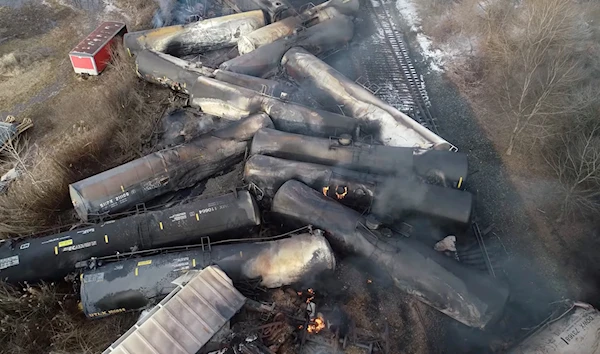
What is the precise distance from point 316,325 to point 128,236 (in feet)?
18.9

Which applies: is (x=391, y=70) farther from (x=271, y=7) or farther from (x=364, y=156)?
(x=364, y=156)

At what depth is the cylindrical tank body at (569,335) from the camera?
32.2 feet

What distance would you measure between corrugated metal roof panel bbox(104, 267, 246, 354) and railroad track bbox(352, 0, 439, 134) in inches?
407

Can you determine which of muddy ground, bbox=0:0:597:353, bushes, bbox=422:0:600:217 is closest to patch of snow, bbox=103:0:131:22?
muddy ground, bbox=0:0:597:353

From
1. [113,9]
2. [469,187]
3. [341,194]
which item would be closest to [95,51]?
[113,9]

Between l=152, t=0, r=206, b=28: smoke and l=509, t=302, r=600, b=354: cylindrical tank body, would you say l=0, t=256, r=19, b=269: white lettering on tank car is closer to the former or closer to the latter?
l=509, t=302, r=600, b=354: cylindrical tank body

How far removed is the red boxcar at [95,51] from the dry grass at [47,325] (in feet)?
38.0

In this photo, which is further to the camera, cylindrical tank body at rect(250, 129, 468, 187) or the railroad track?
the railroad track

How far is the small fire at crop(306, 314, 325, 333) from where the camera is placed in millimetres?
11172

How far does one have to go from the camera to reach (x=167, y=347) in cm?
985

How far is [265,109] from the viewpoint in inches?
622

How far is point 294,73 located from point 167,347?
11870mm

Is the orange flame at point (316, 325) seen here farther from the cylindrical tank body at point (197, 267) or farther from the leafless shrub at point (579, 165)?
the leafless shrub at point (579, 165)

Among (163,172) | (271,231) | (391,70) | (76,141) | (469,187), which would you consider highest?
(391,70)
